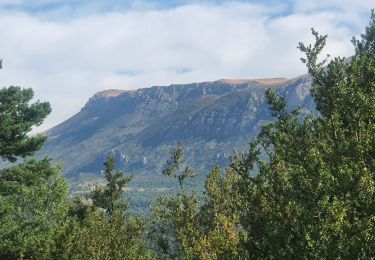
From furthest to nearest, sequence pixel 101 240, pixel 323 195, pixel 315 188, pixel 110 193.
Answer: pixel 110 193 → pixel 101 240 → pixel 315 188 → pixel 323 195

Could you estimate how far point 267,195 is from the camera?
2695 cm

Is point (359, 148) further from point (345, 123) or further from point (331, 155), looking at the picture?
point (345, 123)

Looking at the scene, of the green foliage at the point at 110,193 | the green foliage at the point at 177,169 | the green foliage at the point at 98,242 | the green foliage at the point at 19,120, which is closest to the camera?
the green foliage at the point at 98,242

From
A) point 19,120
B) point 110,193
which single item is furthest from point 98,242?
point 110,193

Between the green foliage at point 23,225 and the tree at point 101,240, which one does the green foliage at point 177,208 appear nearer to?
the tree at point 101,240

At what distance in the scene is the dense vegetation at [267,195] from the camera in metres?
19.7

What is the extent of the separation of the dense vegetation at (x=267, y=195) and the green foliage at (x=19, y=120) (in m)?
0.09

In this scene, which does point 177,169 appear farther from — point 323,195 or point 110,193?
point 323,195

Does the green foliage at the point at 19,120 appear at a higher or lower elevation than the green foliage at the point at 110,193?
higher

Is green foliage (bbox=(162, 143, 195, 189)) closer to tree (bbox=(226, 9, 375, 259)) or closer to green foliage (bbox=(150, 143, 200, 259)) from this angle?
green foliage (bbox=(150, 143, 200, 259))

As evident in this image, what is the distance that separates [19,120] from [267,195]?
24.3 metres

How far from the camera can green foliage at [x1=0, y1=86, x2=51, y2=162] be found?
135ft

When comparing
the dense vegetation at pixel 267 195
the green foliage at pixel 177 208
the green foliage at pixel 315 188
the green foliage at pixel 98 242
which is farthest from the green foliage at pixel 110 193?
the green foliage at pixel 315 188

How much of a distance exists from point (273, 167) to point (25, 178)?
22130mm
